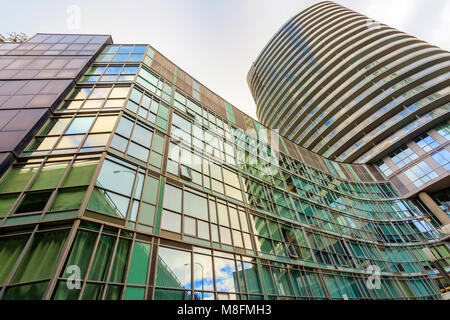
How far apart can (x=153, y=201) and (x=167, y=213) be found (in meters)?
0.96

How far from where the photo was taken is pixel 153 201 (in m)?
10.3

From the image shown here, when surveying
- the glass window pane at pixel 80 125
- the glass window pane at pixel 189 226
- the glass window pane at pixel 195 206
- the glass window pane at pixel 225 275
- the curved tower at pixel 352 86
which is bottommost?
the glass window pane at pixel 225 275

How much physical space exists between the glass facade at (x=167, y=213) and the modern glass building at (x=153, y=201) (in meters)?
0.07

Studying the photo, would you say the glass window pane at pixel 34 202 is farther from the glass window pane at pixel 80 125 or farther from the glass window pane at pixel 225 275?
the glass window pane at pixel 225 275

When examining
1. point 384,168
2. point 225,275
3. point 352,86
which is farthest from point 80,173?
point 352,86

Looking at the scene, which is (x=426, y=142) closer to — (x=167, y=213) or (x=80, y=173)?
(x=167, y=213)

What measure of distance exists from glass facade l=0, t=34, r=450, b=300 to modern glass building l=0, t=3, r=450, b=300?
2.7 inches

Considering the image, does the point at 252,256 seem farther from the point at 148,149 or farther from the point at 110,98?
the point at 110,98

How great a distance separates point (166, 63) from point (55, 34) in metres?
11.7

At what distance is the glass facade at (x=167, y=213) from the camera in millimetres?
7191

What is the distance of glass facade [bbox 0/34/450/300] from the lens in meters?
7.19

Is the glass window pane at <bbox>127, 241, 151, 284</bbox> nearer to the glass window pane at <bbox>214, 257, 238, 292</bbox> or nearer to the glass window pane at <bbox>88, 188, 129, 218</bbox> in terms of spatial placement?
the glass window pane at <bbox>88, 188, 129, 218</bbox>

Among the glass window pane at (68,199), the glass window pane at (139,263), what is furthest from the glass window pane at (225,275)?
the glass window pane at (68,199)

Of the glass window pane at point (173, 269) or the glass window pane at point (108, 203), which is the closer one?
the glass window pane at point (108, 203)
